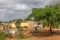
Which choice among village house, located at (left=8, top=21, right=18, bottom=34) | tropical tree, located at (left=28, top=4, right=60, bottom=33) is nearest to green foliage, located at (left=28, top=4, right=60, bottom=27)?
tropical tree, located at (left=28, top=4, right=60, bottom=33)

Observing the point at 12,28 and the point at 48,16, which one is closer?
the point at 48,16

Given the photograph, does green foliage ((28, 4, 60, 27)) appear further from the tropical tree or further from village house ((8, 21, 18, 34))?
village house ((8, 21, 18, 34))

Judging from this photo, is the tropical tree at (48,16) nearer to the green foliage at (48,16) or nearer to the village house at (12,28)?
the green foliage at (48,16)

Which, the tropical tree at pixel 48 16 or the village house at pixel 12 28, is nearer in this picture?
the tropical tree at pixel 48 16

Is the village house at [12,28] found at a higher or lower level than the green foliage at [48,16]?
lower

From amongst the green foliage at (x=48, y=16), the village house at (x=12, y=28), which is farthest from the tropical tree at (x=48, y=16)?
the village house at (x=12, y=28)

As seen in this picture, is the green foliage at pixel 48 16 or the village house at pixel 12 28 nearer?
the green foliage at pixel 48 16

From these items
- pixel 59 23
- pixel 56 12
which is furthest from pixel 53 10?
pixel 59 23

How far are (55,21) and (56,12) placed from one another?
158cm

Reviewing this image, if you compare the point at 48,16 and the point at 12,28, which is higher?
the point at 48,16

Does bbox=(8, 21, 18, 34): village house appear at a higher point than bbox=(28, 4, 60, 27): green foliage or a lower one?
lower

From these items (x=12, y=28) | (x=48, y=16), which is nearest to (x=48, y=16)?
(x=48, y=16)

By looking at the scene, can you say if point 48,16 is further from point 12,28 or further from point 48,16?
point 12,28

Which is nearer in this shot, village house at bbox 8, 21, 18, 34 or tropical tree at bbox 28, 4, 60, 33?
tropical tree at bbox 28, 4, 60, 33
